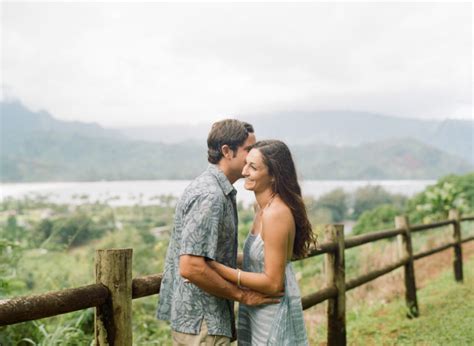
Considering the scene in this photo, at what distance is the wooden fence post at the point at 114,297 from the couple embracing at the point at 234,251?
0.17 m

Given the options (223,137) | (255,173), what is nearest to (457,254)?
(255,173)

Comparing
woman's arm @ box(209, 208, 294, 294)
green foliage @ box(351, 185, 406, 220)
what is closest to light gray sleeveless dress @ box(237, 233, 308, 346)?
woman's arm @ box(209, 208, 294, 294)

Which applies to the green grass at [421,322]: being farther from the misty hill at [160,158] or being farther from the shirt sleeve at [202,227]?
the misty hill at [160,158]

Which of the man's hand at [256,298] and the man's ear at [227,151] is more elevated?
the man's ear at [227,151]

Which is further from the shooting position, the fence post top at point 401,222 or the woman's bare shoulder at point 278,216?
the fence post top at point 401,222

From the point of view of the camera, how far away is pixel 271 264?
2244 mm

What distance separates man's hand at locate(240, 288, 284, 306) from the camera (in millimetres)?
2291

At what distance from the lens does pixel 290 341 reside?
2.40m

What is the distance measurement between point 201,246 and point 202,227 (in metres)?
0.08

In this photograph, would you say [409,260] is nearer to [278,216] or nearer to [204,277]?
[278,216]

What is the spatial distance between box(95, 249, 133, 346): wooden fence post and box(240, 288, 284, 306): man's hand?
19.9 inches

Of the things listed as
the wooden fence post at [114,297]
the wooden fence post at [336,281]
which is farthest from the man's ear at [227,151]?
the wooden fence post at [336,281]

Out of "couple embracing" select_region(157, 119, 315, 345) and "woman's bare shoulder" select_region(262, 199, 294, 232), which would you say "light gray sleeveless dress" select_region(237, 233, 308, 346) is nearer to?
"couple embracing" select_region(157, 119, 315, 345)

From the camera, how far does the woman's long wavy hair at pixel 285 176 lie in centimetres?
236
